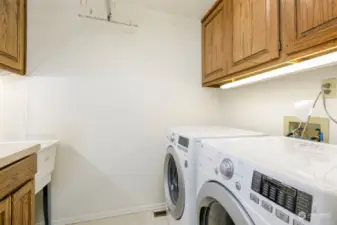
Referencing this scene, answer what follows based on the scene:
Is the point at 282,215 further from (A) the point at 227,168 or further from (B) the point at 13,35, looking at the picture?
(B) the point at 13,35

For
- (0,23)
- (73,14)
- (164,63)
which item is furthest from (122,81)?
(0,23)

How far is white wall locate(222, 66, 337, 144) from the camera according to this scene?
119 centimetres

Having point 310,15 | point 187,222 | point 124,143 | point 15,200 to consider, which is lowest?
point 187,222

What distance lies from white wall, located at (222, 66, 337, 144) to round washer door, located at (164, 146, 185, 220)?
850 millimetres

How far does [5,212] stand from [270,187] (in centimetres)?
113

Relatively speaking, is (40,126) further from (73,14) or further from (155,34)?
(155,34)

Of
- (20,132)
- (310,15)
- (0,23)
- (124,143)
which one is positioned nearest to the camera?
(310,15)

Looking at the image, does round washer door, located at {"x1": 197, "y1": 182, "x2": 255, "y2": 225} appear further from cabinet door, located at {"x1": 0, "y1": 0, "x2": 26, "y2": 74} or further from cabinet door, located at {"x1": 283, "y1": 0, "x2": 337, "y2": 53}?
cabinet door, located at {"x1": 0, "y1": 0, "x2": 26, "y2": 74}

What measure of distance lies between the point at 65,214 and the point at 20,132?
88 centimetres

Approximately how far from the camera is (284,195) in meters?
0.49

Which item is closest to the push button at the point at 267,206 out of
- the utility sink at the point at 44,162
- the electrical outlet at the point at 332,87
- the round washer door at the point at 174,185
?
the round washer door at the point at 174,185

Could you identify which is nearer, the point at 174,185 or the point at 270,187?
the point at 270,187

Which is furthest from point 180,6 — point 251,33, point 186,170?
point 186,170

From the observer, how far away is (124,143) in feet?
6.43
